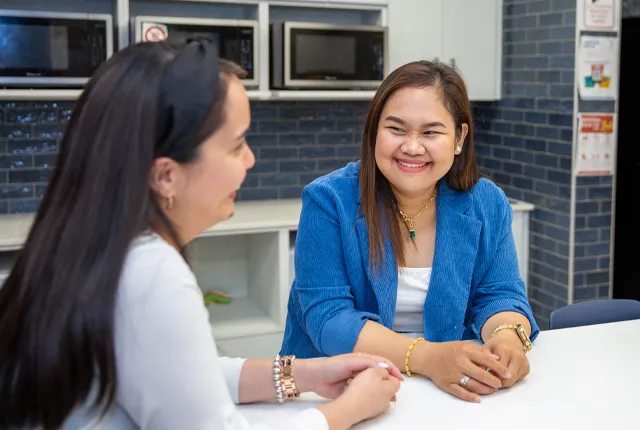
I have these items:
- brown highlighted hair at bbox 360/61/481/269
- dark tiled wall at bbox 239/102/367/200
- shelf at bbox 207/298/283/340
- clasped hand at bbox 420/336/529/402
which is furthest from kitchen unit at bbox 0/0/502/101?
clasped hand at bbox 420/336/529/402

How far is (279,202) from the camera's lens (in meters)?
3.84

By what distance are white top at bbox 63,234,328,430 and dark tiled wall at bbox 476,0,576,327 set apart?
2779mm

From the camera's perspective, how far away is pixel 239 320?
11.5ft

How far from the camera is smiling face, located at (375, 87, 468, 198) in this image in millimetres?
1833

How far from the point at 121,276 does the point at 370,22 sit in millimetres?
2990

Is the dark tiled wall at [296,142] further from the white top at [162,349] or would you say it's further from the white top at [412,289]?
the white top at [162,349]

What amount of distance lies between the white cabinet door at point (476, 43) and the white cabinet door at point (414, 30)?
0.05m

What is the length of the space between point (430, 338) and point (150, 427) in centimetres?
98

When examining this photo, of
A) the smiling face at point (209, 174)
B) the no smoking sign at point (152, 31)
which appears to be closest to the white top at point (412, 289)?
the smiling face at point (209, 174)

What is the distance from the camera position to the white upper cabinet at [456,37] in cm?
364

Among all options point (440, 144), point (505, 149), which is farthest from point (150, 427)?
point (505, 149)

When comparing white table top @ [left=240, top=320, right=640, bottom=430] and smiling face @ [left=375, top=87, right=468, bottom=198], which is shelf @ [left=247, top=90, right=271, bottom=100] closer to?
smiling face @ [left=375, top=87, right=468, bottom=198]

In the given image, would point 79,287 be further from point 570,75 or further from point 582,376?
point 570,75

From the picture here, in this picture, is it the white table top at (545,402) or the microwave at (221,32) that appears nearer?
the white table top at (545,402)
